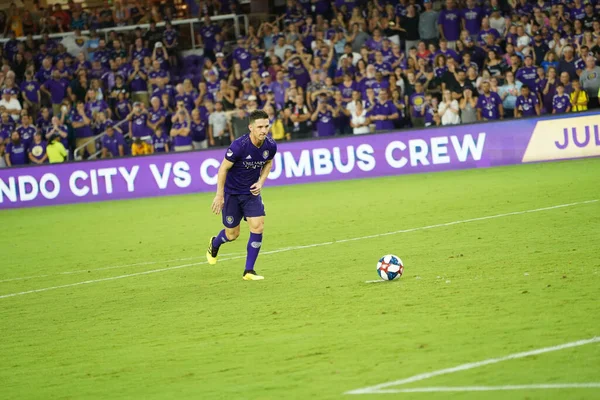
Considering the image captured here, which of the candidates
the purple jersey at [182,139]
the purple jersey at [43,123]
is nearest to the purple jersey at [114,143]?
the purple jersey at [182,139]

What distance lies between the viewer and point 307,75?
90.3 ft

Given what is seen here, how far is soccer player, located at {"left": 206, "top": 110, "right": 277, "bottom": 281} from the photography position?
459 inches

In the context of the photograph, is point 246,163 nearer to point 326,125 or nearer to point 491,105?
point 491,105

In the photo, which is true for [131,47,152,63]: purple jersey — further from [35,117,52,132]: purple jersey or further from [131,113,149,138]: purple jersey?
[35,117,52,132]: purple jersey

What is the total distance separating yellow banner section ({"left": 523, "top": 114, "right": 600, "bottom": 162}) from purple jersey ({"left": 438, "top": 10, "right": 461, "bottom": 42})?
491 cm

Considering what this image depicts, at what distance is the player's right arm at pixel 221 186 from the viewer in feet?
37.5

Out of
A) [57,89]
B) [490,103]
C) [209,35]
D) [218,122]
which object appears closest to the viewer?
[490,103]

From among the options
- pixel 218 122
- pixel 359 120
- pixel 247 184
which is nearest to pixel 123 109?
pixel 218 122

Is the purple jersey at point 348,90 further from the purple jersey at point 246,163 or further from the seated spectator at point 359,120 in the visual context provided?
the purple jersey at point 246,163

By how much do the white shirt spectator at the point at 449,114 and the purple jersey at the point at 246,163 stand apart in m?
13.3

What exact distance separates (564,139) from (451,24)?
18.4 ft

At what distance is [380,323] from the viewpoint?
8633mm

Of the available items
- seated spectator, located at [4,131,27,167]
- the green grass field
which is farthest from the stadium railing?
the green grass field

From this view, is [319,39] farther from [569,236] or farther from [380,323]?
[380,323]
